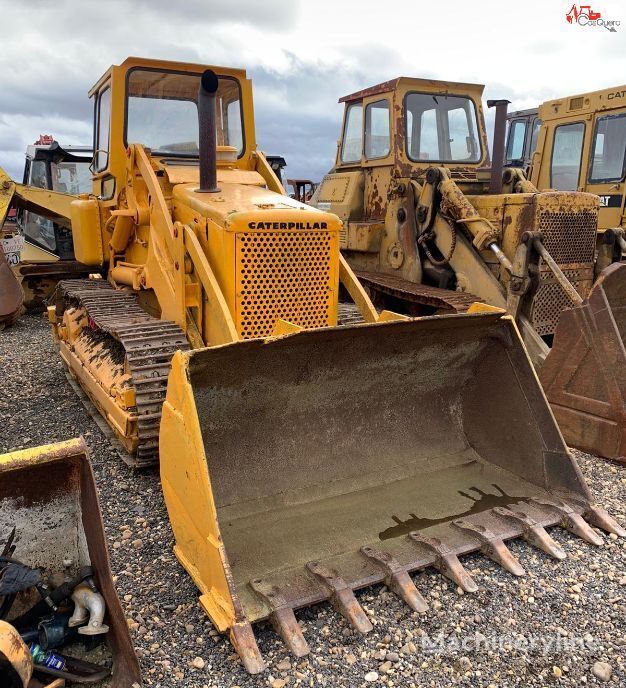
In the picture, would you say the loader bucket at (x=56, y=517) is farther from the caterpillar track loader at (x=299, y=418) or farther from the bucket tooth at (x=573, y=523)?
the bucket tooth at (x=573, y=523)

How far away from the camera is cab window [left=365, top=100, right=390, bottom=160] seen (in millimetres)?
7176

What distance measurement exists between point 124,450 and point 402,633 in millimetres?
2264

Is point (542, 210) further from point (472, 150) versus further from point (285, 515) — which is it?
point (285, 515)

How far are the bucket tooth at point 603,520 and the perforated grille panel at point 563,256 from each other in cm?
285

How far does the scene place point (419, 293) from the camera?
6.08 m

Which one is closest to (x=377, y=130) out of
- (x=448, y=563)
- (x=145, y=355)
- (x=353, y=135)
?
(x=353, y=135)

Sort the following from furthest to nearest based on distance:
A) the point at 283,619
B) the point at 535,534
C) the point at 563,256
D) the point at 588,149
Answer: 1. the point at 588,149
2. the point at 563,256
3. the point at 535,534
4. the point at 283,619

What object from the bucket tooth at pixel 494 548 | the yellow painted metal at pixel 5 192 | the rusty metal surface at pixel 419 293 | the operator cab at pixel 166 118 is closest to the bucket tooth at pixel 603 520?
the bucket tooth at pixel 494 548

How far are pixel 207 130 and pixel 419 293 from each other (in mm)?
2832

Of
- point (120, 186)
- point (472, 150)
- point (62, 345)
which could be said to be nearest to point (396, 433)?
point (120, 186)

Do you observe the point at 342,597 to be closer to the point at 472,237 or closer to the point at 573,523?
the point at 573,523

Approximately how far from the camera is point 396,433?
377 cm

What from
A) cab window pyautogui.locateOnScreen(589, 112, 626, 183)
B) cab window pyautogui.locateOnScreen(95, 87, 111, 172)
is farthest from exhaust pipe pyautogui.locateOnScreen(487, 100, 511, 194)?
cab window pyautogui.locateOnScreen(95, 87, 111, 172)

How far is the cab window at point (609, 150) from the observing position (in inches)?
325
